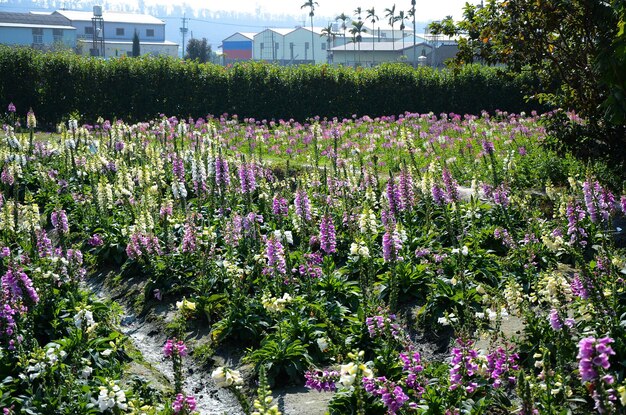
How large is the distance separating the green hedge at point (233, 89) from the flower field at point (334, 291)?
1451 cm

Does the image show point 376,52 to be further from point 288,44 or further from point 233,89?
point 233,89

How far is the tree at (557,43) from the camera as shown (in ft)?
37.1

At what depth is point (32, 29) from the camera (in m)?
130

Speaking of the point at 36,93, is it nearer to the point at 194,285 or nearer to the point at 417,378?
the point at 194,285

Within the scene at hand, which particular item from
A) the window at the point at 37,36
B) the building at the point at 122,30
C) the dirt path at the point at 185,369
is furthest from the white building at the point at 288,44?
the dirt path at the point at 185,369

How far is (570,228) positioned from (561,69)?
483 centimetres

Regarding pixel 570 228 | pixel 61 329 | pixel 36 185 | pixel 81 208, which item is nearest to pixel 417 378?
pixel 570 228

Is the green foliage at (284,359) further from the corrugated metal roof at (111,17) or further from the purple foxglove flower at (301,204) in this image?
the corrugated metal roof at (111,17)

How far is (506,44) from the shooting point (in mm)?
12047

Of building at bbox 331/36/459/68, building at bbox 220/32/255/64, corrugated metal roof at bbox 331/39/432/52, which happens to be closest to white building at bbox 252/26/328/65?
building at bbox 220/32/255/64

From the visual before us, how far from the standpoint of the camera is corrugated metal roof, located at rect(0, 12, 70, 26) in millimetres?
131875

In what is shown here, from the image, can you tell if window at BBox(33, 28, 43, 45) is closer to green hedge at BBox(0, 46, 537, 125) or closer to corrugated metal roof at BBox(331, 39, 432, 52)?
corrugated metal roof at BBox(331, 39, 432, 52)

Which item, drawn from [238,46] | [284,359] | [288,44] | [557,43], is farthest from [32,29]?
[284,359]

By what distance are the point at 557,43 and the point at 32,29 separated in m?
132
